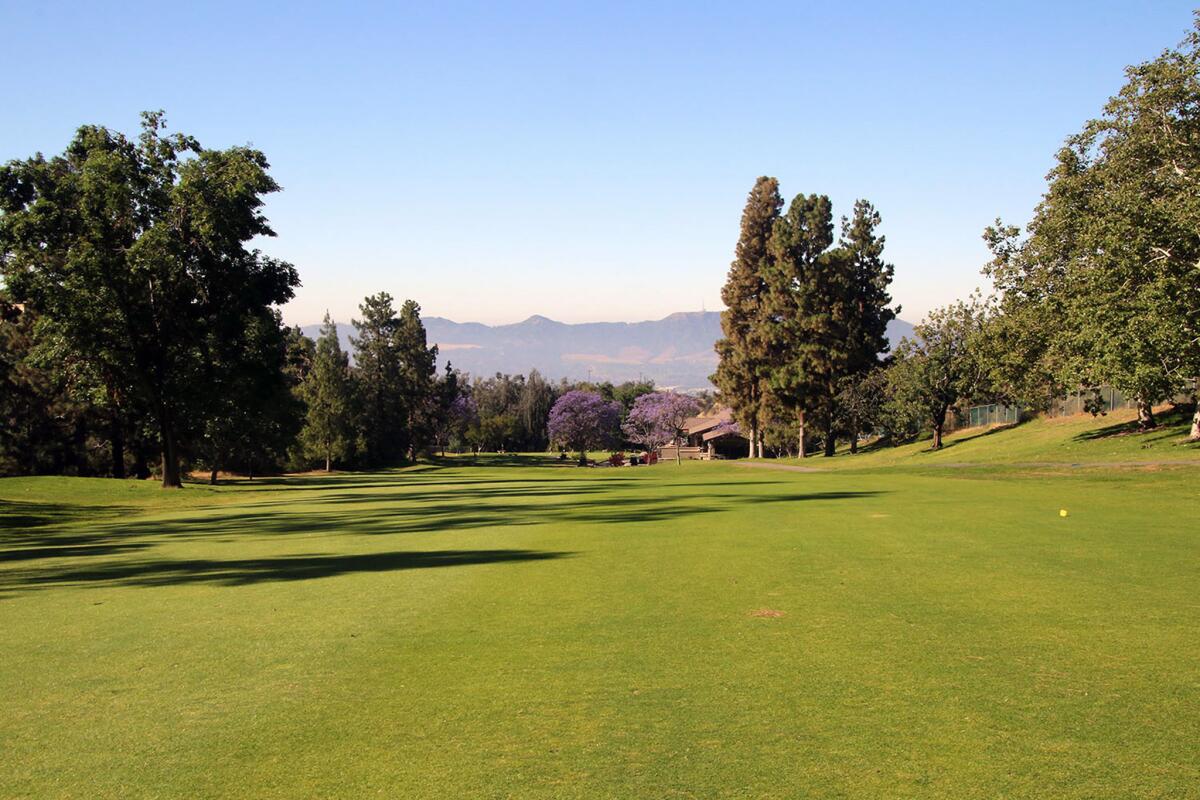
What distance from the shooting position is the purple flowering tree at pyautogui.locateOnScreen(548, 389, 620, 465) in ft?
420

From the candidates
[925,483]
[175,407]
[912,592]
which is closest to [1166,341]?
[925,483]

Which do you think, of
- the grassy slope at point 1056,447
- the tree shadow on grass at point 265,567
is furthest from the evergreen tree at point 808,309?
the tree shadow on grass at point 265,567

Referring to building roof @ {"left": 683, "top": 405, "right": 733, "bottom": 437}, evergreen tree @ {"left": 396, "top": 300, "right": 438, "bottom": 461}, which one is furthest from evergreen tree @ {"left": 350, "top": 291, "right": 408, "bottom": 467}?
building roof @ {"left": 683, "top": 405, "right": 733, "bottom": 437}

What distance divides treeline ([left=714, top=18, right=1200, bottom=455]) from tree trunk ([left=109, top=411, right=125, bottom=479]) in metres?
47.8

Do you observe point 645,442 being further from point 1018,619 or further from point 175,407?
point 1018,619

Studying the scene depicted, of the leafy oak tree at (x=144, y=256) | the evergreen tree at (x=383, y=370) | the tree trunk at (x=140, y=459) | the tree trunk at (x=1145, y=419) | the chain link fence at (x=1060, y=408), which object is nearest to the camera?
the leafy oak tree at (x=144, y=256)

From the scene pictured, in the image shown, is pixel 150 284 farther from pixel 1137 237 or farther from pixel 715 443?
pixel 715 443

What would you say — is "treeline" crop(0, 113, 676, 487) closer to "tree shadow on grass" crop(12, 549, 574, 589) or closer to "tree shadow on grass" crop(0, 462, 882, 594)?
"tree shadow on grass" crop(0, 462, 882, 594)

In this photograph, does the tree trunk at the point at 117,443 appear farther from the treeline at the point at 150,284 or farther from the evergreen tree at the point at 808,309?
the evergreen tree at the point at 808,309

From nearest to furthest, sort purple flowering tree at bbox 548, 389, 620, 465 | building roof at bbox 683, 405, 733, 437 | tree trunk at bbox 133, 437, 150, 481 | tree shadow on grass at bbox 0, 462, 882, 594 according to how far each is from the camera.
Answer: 1. tree shadow on grass at bbox 0, 462, 882, 594
2. tree trunk at bbox 133, 437, 150, 481
3. building roof at bbox 683, 405, 733, 437
4. purple flowering tree at bbox 548, 389, 620, 465

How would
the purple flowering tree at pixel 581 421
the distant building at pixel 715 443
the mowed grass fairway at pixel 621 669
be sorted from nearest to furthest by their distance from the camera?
the mowed grass fairway at pixel 621 669, the distant building at pixel 715 443, the purple flowering tree at pixel 581 421

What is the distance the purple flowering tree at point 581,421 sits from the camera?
128m

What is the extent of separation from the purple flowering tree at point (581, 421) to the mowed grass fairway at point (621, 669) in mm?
110086

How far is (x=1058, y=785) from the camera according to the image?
5320mm
